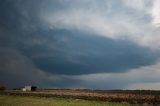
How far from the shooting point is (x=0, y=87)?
440ft

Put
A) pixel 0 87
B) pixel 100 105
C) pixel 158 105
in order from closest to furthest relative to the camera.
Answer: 1. pixel 158 105
2. pixel 100 105
3. pixel 0 87

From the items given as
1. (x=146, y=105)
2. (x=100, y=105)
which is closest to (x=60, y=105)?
(x=100, y=105)

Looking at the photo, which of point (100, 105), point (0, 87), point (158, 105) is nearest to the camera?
point (158, 105)

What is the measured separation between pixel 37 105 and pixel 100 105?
33.8 ft

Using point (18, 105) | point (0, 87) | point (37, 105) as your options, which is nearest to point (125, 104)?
point (37, 105)

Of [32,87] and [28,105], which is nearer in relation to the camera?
[28,105]

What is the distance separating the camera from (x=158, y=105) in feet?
160

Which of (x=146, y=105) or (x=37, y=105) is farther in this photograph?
(x=37, y=105)

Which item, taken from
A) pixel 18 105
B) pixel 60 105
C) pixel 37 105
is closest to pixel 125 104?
pixel 60 105

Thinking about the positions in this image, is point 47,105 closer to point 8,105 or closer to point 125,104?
point 8,105

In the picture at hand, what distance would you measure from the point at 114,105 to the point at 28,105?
14.0 m

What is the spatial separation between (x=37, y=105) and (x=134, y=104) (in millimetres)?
15524

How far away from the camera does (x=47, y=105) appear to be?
53.8 m

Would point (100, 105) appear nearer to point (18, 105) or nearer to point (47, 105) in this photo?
point (47, 105)
